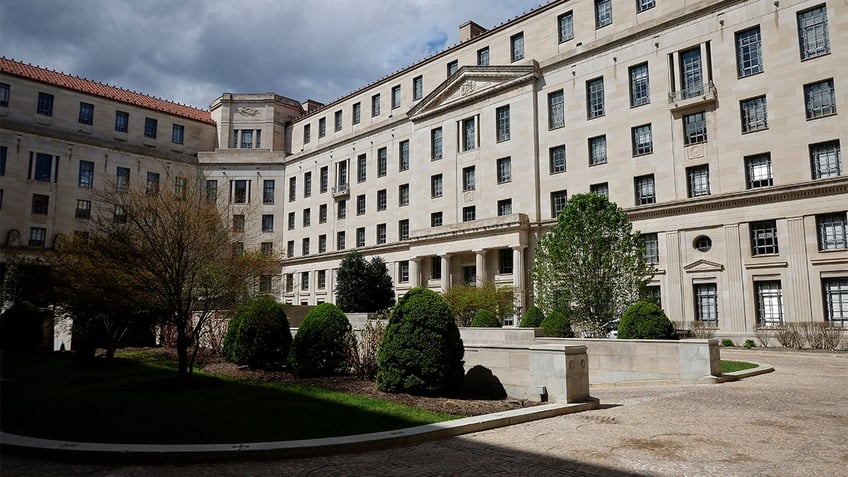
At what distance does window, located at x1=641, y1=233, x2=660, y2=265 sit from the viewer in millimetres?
33969

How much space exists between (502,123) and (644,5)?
12.3m

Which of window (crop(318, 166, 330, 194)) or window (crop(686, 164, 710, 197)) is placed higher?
window (crop(318, 166, 330, 194))

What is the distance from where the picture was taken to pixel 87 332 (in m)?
20.3

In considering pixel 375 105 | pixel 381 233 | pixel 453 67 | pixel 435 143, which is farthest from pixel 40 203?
pixel 453 67

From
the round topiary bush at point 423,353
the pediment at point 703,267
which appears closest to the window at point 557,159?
the pediment at point 703,267

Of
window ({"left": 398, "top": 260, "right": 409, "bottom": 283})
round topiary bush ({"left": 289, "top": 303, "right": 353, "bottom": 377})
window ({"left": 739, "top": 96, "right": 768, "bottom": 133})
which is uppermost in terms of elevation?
window ({"left": 739, "top": 96, "right": 768, "bottom": 133})

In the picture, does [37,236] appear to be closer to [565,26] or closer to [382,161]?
[382,161]

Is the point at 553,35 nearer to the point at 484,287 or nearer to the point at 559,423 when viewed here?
the point at 484,287

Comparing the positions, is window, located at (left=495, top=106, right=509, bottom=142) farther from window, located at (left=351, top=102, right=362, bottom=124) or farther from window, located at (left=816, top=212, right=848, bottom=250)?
window, located at (left=816, top=212, right=848, bottom=250)

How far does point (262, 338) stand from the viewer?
1791 centimetres

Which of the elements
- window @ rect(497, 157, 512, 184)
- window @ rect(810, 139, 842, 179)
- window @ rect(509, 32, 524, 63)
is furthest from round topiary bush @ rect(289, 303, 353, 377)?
window @ rect(509, 32, 524, 63)

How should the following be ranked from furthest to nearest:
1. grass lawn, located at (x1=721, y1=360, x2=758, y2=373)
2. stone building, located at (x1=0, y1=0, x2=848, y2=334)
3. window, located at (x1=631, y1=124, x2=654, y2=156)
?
window, located at (x1=631, y1=124, x2=654, y2=156) < stone building, located at (x1=0, y1=0, x2=848, y2=334) < grass lawn, located at (x1=721, y1=360, x2=758, y2=373)

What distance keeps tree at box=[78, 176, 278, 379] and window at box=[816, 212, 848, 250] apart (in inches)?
1105

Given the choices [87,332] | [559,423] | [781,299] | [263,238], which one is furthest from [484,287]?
[263,238]
